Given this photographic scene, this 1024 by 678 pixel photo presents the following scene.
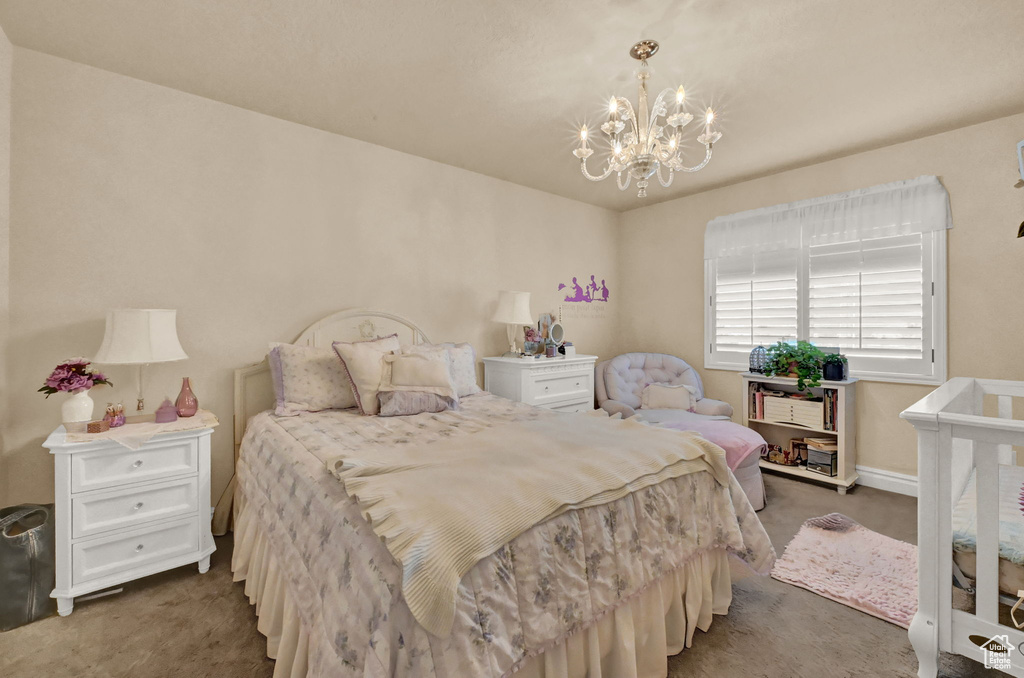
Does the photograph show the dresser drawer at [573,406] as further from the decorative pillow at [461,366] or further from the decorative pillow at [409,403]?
the decorative pillow at [409,403]

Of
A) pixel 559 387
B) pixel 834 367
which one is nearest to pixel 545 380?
A: pixel 559 387

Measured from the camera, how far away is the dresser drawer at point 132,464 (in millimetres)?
→ 1925

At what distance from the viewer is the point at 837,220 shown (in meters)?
3.53

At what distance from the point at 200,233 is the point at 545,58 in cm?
224

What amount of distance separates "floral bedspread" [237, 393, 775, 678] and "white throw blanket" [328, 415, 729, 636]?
0.05 metres

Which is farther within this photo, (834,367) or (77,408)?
(834,367)

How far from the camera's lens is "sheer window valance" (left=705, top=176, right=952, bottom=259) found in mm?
3127

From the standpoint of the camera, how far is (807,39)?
6.76 ft

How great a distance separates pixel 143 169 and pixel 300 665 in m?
2.67

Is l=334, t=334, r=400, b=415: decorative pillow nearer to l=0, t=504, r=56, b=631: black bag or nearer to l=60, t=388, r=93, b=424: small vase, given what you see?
l=60, t=388, r=93, b=424: small vase

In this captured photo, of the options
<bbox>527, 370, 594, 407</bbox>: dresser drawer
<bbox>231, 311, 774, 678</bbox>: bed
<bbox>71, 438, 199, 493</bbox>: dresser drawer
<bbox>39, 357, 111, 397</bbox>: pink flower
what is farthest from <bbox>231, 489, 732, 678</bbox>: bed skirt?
<bbox>527, 370, 594, 407</bbox>: dresser drawer

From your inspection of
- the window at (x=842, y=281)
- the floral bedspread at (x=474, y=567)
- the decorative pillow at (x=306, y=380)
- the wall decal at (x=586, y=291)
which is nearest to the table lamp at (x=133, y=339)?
the decorative pillow at (x=306, y=380)

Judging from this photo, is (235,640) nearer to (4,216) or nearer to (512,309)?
(4,216)

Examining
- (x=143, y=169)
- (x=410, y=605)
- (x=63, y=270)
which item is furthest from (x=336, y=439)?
(x=143, y=169)
